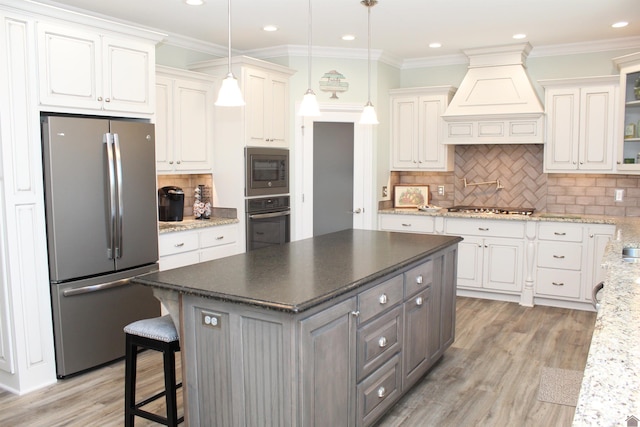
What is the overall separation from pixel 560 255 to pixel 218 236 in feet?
11.1

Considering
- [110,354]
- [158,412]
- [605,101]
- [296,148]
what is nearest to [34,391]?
[110,354]

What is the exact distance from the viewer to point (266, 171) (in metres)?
5.43

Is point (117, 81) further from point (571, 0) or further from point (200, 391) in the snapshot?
point (571, 0)

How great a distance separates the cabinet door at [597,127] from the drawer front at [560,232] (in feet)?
2.10

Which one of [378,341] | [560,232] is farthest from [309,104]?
[560,232]

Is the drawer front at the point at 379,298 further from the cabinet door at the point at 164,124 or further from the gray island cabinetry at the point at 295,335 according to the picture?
the cabinet door at the point at 164,124

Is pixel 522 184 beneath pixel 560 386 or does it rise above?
above

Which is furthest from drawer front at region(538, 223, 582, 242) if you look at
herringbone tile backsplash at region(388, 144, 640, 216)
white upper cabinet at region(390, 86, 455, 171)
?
white upper cabinet at region(390, 86, 455, 171)

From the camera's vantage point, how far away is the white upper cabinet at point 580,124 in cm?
524

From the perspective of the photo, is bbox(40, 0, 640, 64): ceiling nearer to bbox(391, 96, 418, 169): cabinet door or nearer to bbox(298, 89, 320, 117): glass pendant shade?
bbox(391, 96, 418, 169): cabinet door

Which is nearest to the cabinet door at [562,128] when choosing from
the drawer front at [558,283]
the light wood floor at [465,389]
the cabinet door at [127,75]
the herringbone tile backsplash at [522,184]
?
the herringbone tile backsplash at [522,184]

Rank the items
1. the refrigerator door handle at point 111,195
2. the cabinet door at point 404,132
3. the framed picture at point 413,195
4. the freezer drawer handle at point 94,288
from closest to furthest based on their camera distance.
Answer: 1. the freezer drawer handle at point 94,288
2. the refrigerator door handle at point 111,195
3. the cabinet door at point 404,132
4. the framed picture at point 413,195

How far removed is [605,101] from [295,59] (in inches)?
124

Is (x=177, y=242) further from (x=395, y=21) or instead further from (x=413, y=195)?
(x=413, y=195)
